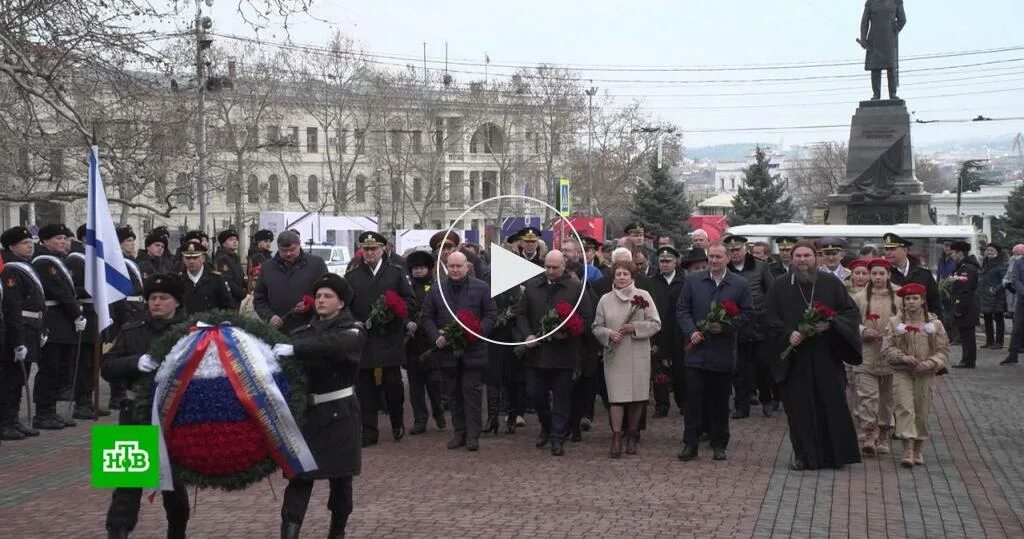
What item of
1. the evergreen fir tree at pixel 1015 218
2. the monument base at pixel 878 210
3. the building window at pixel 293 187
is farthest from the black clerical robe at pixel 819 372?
the building window at pixel 293 187

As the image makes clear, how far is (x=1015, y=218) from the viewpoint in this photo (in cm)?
5947

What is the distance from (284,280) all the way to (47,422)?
3.32 m

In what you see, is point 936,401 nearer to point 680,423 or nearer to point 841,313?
point 680,423

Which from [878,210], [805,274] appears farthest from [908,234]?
[805,274]

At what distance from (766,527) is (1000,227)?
5903 cm

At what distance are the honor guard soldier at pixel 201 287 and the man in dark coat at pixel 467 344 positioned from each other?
2.25 meters

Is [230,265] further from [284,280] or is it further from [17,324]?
[284,280]

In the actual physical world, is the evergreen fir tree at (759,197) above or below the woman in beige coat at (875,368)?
above

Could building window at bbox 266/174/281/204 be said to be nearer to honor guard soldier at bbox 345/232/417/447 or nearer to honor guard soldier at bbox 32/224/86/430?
honor guard soldier at bbox 32/224/86/430

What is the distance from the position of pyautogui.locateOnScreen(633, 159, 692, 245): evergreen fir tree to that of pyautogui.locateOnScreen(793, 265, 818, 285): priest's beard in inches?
1887

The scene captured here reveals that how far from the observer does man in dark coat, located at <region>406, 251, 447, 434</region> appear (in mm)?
13797

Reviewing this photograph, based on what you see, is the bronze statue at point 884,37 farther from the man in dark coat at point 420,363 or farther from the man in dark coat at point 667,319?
the man in dark coat at point 420,363

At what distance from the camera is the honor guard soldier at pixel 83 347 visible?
14.7 meters
